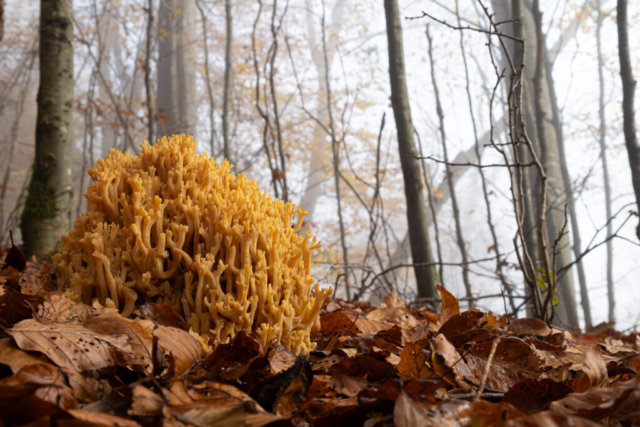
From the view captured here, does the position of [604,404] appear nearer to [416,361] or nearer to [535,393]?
[535,393]

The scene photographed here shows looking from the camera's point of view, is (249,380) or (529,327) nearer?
(249,380)

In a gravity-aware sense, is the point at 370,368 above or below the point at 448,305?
below

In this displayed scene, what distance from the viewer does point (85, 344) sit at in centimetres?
127

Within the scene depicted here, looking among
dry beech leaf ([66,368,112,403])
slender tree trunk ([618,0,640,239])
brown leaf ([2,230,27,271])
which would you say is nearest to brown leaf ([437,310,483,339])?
dry beech leaf ([66,368,112,403])

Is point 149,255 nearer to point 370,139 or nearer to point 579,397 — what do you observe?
point 579,397

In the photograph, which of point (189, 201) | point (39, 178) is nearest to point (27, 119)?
point (39, 178)

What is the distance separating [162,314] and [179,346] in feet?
1.09

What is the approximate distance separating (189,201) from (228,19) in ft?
18.7

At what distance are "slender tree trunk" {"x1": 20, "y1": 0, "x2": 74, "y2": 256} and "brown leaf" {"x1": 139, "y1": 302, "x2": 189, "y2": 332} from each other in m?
2.65

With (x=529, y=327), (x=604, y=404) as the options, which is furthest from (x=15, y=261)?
(x=529, y=327)

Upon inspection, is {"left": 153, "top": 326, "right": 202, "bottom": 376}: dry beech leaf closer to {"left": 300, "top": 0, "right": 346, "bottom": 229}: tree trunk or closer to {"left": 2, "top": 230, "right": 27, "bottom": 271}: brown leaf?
{"left": 2, "top": 230, "right": 27, "bottom": 271}: brown leaf

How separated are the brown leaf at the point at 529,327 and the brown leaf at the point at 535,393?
46.3 inches

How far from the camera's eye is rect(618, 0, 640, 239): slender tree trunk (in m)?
3.61

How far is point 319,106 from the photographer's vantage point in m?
23.7
